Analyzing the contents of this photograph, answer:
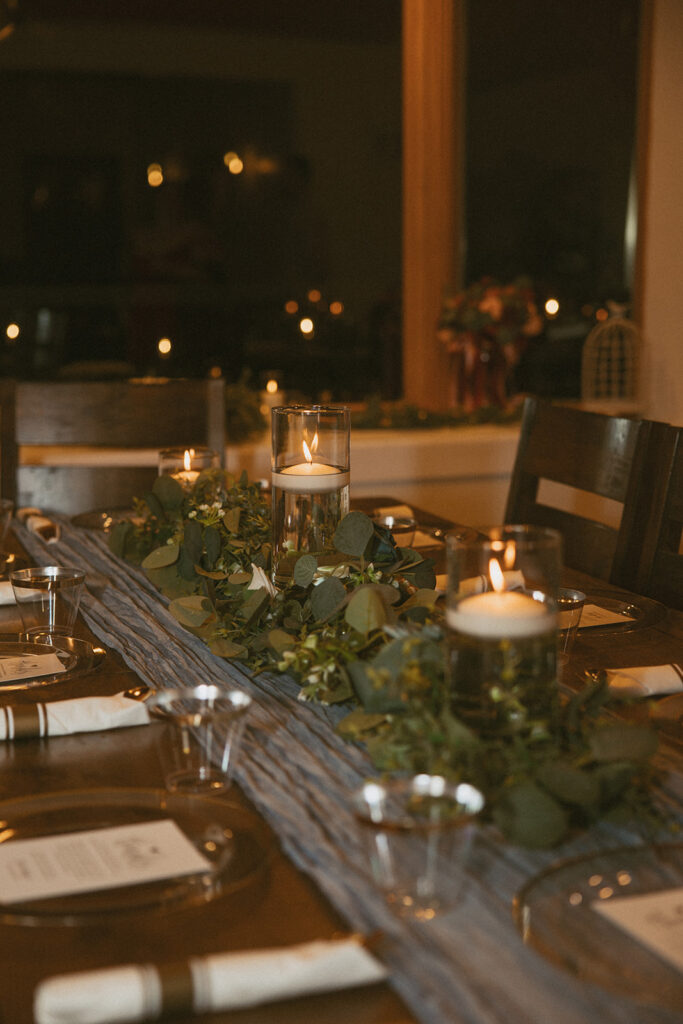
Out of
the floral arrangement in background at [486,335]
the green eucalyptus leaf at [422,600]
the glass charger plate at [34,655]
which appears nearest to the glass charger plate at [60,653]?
the glass charger plate at [34,655]

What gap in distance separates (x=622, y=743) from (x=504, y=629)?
0.37 feet

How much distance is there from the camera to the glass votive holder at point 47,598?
1.28 metres

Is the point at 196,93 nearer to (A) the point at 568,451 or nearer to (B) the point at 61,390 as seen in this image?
(B) the point at 61,390

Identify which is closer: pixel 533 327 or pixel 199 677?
pixel 199 677

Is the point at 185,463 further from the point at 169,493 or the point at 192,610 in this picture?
the point at 192,610

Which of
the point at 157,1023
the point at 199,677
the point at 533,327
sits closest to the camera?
the point at 157,1023

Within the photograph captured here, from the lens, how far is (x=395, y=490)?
132 inches

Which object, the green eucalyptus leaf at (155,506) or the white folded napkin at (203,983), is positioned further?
the green eucalyptus leaf at (155,506)

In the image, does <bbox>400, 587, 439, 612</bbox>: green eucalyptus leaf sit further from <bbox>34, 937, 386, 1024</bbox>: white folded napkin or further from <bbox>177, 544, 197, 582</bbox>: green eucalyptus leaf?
<bbox>34, 937, 386, 1024</bbox>: white folded napkin

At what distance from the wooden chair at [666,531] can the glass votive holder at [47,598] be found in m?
0.88

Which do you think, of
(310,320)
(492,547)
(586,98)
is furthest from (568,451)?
(586,98)

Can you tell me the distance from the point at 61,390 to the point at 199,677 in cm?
142

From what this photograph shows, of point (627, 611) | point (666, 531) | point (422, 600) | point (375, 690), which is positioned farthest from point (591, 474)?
point (375, 690)

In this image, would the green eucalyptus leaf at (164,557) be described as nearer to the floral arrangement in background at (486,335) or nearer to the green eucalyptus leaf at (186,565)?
the green eucalyptus leaf at (186,565)
